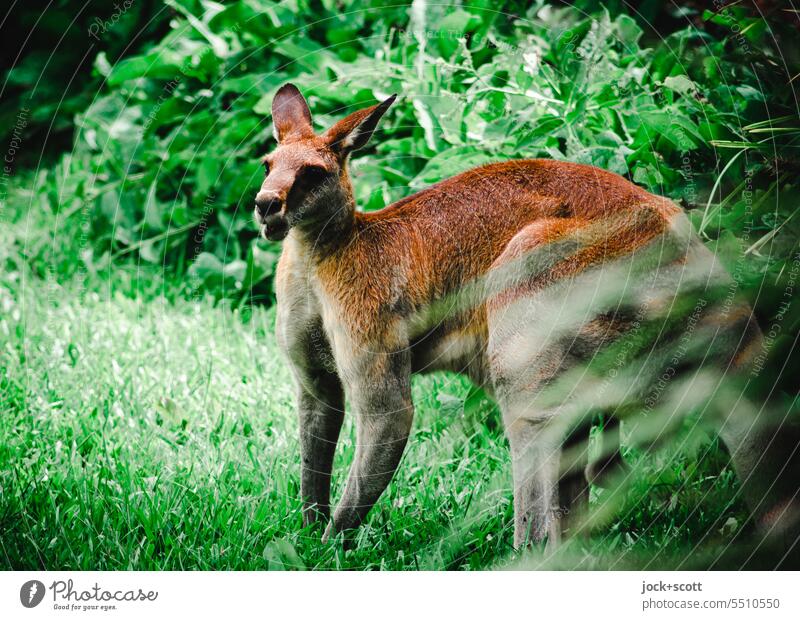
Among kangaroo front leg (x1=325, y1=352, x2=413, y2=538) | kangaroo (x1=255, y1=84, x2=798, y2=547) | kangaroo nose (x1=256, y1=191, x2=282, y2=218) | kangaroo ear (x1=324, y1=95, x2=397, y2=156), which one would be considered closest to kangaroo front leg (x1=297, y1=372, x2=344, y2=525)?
kangaroo (x1=255, y1=84, x2=798, y2=547)

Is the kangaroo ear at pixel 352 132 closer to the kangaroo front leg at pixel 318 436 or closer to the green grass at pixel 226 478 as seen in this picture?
the kangaroo front leg at pixel 318 436

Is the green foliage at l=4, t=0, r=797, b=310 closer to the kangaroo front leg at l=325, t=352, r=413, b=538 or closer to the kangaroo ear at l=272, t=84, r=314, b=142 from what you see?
the kangaroo ear at l=272, t=84, r=314, b=142

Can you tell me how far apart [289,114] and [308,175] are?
16.2 inches

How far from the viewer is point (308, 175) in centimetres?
345

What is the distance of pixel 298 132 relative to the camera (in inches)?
144

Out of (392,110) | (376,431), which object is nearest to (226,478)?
(376,431)

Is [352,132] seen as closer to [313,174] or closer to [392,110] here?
[313,174]

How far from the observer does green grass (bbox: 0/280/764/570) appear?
3584 millimetres

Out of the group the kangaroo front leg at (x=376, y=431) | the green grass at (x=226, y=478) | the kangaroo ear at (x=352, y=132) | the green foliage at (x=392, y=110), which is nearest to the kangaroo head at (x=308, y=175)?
the kangaroo ear at (x=352, y=132)

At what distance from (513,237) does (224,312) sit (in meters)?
2.61

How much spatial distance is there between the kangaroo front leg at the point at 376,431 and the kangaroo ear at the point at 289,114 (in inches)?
36.7
